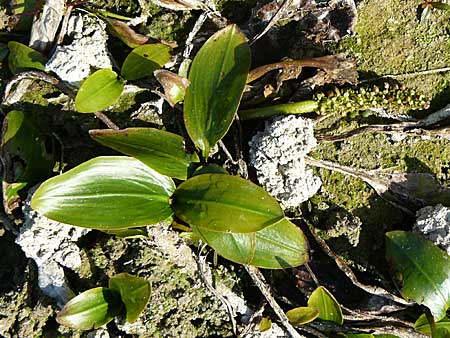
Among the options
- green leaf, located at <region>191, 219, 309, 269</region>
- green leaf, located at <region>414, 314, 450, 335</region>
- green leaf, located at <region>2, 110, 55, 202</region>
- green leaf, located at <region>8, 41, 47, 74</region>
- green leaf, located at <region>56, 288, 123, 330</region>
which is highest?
green leaf, located at <region>8, 41, 47, 74</region>

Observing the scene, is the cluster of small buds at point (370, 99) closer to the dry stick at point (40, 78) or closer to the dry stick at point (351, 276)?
the dry stick at point (351, 276)

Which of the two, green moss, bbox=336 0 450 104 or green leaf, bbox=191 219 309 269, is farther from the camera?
green moss, bbox=336 0 450 104

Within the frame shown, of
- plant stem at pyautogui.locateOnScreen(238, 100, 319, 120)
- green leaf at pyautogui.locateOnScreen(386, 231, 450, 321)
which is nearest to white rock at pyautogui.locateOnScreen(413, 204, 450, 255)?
green leaf at pyautogui.locateOnScreen(386, 231, 450, 321)

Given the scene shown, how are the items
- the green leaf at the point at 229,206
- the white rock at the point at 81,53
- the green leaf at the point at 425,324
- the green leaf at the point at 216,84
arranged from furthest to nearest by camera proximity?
the green leaf at the point at 425,324 → the white rock at the point at 81,53 → the green leaf at the point at 216,84 → the green leaf at the point at 229,206

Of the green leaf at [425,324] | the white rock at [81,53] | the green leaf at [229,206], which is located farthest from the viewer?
the green leaf at [425,324]

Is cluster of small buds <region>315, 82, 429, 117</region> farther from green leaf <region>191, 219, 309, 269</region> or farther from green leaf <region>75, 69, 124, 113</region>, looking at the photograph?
green leaf <region>75, 69, 124, 113</region>

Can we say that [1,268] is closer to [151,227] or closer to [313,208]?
[151,227]

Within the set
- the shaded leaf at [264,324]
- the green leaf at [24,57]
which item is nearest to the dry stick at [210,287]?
the shaded leaf at [264,324]
